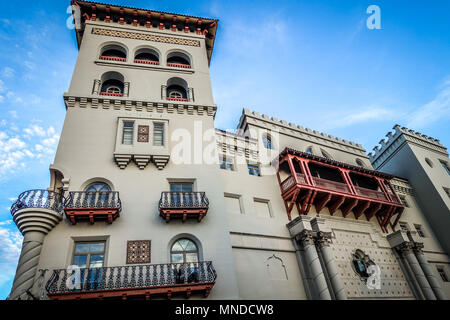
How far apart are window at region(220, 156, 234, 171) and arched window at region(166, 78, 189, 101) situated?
490cm

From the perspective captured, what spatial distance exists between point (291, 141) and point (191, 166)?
422 inches

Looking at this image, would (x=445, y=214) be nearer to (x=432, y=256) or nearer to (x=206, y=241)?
(x=432, y=256)

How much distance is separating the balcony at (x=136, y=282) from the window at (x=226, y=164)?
283 inches

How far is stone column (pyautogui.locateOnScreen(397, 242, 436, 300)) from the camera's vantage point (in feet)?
59.8

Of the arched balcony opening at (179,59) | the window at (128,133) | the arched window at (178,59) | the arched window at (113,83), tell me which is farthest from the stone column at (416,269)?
the arched window at (113,83)

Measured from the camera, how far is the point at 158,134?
17.0 metres

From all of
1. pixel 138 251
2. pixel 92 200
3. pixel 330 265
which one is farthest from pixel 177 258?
pixel 330 265

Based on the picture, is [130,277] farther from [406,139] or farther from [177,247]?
[406,139]

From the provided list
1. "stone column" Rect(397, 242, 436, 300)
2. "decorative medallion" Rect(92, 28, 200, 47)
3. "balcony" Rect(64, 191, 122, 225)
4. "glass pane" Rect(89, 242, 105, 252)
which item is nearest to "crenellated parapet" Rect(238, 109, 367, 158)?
"decorative medallion" Rect(92, 28, 200, 47)

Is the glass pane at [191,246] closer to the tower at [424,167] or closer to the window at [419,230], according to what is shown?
the window at [419,230]

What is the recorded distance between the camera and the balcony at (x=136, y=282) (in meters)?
10.8

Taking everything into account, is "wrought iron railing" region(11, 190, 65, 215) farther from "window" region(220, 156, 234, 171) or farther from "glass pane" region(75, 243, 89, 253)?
"window" region(220, 156, 234, 171)

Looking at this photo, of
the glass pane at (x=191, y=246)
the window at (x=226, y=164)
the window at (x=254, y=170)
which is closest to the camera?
the glass pane at (x=191, y=246)

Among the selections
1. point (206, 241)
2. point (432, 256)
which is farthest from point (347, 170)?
point (206, 241)
